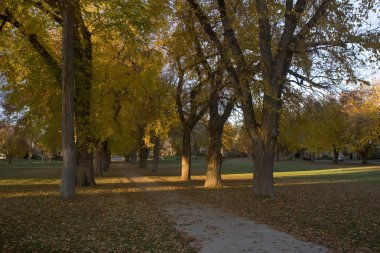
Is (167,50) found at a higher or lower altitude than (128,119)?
higher

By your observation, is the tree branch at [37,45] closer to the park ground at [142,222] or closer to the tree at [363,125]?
the park ground at [142,222]

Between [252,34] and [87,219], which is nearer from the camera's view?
[87,219]

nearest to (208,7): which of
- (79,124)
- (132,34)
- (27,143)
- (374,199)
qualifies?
(132,34)

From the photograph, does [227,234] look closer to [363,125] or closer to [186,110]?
[186,110]

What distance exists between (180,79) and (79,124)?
343 inches

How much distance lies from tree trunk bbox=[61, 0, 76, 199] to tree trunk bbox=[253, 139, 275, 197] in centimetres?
717

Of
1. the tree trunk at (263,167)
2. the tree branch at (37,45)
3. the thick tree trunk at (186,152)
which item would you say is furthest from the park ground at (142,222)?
the thick tree trunk at (186,152)

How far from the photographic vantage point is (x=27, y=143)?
70.1 meters

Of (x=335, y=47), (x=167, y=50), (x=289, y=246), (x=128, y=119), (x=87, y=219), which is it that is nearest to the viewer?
(x=289, y=246)

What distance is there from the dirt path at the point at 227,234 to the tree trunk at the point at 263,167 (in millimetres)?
3416

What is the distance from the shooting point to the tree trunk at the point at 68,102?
16.2 meters

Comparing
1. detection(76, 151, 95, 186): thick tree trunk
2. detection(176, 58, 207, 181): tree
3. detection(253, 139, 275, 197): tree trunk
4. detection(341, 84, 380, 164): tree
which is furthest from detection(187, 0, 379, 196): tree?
detection(341, 84, 380, 164): tree

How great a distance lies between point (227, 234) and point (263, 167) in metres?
7.48

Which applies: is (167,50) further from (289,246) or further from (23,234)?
(289,246)
